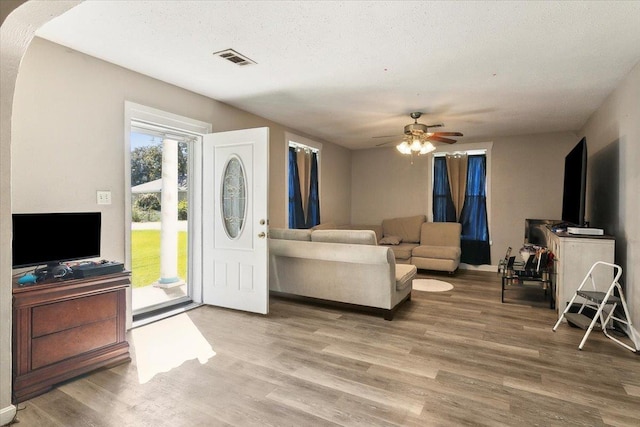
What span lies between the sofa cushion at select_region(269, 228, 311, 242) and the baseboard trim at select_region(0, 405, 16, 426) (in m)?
2.74

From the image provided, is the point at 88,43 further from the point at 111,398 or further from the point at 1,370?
the point at 111,398

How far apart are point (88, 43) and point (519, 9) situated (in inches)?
129

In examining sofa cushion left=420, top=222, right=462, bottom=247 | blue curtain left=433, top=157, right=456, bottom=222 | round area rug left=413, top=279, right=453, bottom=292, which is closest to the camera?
round area rug left=413, top=279, right=453, bottom=292

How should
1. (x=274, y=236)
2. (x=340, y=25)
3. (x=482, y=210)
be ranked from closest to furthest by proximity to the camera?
(x=340, y=25) < (x=274, y=236) < (x=482, y=210)

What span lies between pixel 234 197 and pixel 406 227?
4.15 m

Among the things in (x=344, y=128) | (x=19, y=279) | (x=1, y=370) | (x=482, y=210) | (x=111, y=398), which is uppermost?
(x=344, y=128)

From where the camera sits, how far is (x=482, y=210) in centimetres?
655

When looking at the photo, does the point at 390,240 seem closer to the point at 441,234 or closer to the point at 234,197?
the point at 441,234

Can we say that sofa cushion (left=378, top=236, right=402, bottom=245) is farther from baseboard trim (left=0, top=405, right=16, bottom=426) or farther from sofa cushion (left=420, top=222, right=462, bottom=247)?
baseboard trim (left=0, top=405, right=16, bottom=426)

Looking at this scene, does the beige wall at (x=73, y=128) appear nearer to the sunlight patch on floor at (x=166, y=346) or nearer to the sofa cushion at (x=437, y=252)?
the sunlight patch on floor at (x=166, y=346)

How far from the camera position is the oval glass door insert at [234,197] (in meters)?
3.91

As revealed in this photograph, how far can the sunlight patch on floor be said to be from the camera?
8.51 feet

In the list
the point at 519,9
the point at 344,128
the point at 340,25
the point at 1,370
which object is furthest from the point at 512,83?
the point at 1,370

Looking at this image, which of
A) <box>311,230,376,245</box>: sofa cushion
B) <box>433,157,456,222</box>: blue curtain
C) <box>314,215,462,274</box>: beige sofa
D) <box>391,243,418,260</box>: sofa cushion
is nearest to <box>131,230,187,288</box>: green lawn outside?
<box>314,215,462,274</box>: beige sofa
